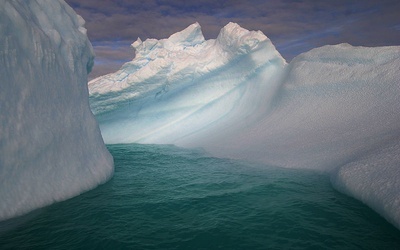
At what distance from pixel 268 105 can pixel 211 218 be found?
821 centimetres

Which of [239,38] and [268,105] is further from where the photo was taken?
[239,38]

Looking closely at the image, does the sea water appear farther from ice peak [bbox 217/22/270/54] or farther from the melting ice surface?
ice peak [bbox 217/22/270/54]

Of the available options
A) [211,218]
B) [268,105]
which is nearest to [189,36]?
[268,105]

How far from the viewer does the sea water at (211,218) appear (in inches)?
130

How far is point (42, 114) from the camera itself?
15.7 ft

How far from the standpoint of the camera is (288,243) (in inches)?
127

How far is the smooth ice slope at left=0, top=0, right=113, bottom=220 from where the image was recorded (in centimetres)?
406

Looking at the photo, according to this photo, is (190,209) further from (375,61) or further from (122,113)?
(122,113)

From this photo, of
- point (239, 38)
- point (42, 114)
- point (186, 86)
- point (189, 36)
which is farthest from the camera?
point (189, 36)

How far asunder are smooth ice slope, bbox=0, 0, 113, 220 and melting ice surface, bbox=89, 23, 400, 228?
4893mm

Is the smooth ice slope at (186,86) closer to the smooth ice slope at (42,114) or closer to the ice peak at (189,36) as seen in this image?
the ice peak at (189,36)

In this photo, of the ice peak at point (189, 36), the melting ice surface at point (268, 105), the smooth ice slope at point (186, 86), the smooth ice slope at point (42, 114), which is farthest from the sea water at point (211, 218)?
the ice peak at point (189, 36)

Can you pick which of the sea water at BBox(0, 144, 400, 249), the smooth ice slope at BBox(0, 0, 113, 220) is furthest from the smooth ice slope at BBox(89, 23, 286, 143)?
the smooth ice slope at BBox(0, 0, 113, 220)

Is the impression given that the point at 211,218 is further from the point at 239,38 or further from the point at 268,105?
the point at 239,38
